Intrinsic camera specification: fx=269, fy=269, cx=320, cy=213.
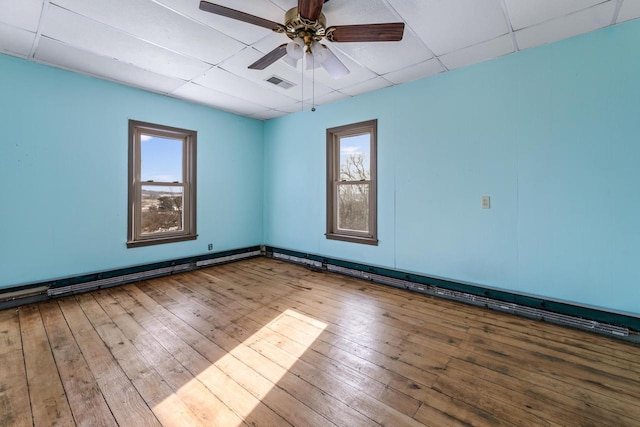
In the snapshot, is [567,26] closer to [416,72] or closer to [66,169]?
[416,72]

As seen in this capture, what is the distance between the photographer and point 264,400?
169 centimetres

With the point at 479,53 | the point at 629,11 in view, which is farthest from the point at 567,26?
the point at 479,53

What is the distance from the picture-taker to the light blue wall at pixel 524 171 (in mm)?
2424

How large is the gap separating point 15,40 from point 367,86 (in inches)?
151

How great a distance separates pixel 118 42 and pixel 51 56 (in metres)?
0.96

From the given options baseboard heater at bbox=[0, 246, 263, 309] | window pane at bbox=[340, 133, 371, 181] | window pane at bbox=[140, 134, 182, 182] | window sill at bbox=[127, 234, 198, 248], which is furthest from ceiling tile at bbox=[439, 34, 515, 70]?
baseboard heater at bbox=[0, 246, 263, 309]

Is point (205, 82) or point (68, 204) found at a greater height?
point (205, 82)

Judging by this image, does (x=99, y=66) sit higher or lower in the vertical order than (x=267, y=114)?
lower

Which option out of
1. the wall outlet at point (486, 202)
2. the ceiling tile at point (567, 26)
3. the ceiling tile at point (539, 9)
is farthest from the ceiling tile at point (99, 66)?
the wall outlet at point (486, 202)

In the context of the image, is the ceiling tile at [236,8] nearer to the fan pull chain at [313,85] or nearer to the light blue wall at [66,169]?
the fan pull chain at [313,85]

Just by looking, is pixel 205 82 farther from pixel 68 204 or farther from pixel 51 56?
pixel 68 204

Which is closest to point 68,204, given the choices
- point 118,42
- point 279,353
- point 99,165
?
point 99,165

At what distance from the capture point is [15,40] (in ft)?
8.70

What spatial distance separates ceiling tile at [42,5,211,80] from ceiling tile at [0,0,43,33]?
0.23 ft
